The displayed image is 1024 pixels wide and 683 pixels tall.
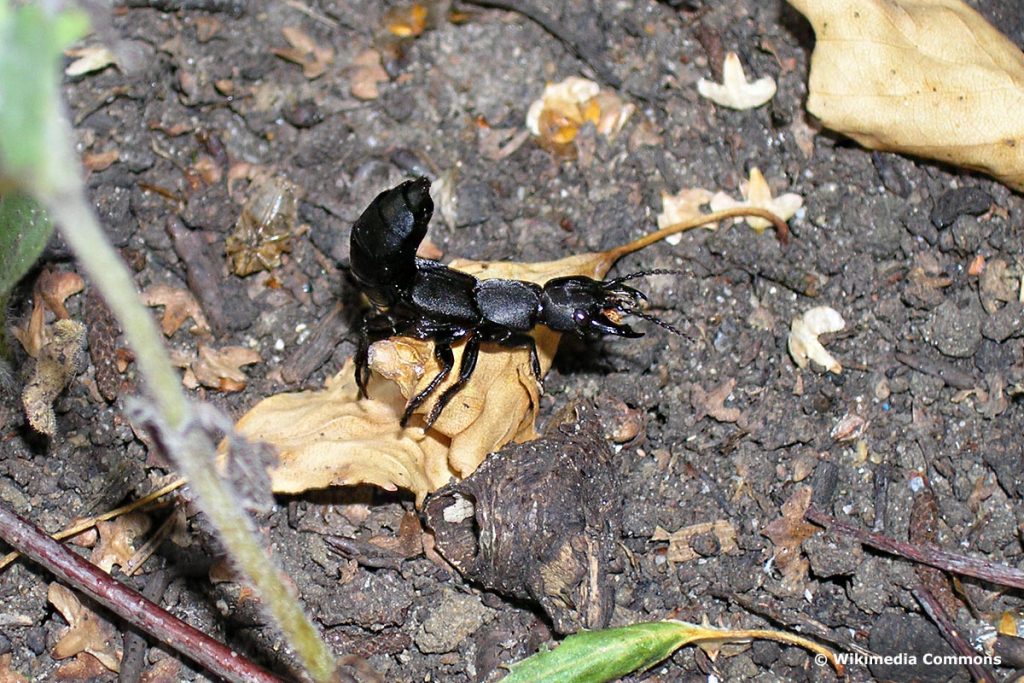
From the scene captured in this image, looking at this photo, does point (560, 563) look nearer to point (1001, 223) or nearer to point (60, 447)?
point (60, 447)

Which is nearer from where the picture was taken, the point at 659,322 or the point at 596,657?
the point at 596,657

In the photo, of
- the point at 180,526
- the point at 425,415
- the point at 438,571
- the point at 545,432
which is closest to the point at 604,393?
the point at 545,432

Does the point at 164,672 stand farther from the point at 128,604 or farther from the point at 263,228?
the point at 263,228

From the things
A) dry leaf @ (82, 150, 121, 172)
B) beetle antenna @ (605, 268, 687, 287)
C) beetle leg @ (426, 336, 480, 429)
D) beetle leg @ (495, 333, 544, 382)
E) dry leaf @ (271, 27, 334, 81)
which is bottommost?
beetle leg @ (495, 333, 544, 382)

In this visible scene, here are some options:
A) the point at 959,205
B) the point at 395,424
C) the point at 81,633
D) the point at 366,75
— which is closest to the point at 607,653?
the point at 395,424

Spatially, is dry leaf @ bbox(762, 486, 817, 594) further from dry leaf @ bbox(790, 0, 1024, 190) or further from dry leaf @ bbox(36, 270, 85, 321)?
dry leaf @ bbox(36, 270, 85, 321)

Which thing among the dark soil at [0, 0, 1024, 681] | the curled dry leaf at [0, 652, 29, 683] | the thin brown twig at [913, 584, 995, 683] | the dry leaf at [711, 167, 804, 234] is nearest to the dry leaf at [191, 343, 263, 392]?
the dark soil at [0, 0, 1024, 681]

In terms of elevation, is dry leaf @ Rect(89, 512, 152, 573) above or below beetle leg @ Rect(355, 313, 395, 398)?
below
